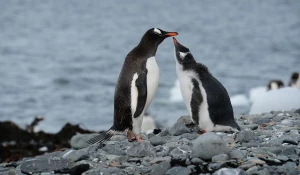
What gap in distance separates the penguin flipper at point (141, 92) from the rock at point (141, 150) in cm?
44

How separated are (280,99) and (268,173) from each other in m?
3.04

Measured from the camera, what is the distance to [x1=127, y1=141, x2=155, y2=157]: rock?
16.6ft

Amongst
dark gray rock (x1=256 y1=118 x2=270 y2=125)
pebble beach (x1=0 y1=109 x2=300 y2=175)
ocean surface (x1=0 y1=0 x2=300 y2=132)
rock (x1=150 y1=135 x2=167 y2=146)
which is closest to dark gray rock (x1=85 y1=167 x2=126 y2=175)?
pebble beach (x1=0 y1=109 x2=300 y2=175)

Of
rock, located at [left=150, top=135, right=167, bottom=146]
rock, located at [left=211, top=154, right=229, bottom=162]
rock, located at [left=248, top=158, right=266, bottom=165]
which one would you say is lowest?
rock, located at [left=248, top=158, right=266, bottom=165]

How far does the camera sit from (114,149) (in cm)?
530

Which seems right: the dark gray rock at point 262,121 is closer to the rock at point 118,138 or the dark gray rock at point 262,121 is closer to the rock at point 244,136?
the rock at point 244,136

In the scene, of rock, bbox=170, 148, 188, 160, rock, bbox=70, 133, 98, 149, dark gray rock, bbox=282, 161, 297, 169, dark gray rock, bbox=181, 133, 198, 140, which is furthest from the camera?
rock, bbox=70, 133, 98, 149

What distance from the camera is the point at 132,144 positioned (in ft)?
17.8

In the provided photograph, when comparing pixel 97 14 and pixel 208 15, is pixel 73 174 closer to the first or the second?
pixel 208 15

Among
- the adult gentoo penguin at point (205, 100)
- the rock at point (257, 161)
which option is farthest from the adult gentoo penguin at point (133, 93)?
the rock at point (257, 161)

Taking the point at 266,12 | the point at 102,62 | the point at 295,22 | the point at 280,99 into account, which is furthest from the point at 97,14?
the point at 280,99

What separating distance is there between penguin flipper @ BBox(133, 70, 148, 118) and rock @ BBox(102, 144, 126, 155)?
35cm

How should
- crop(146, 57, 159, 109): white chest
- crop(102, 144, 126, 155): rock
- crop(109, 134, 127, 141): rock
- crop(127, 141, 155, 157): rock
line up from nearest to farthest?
crop(127, 141, 155, 157): rock
crop(102, 144, 126, 155): rock
crop(146, 57, 159, 109): white chest
crop(109, 134, 127, 141): rock

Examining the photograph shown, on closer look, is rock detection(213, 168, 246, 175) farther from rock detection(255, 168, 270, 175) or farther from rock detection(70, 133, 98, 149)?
rock detection(70, 133, 98, 149)
